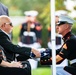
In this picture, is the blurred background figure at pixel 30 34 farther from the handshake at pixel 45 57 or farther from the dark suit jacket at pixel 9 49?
the dark suit jacket at pixel 9 49

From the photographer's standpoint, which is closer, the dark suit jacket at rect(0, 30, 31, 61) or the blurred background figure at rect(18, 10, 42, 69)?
the dark suit jacket at rect(0, 30, 31, 61)

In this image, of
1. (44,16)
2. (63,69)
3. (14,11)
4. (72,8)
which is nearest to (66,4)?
(72,8)

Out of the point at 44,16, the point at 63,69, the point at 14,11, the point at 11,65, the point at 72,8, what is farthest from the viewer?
the point at 14,11

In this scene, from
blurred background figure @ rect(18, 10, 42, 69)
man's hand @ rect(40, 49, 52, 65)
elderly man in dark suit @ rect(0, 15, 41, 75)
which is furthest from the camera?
blurred background figure @ rect(18, 10, 42, 69)

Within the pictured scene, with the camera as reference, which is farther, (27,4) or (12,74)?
(27,4)

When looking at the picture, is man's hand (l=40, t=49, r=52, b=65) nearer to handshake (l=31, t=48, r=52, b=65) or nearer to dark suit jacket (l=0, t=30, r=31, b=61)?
handshake (l=31, t=48, r=52, b=65)

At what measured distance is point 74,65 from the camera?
7832 mm

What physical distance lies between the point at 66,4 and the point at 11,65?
17578mm

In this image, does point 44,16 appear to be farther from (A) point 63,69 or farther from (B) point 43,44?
(A) point 63,69

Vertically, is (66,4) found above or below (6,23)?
below

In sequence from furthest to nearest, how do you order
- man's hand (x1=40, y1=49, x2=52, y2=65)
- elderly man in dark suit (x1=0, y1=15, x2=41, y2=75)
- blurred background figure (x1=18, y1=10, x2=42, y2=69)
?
blurred background figure (x1=18, y1=10, x2=42, y2=69)
man's hand (x1=40, y1=49, x2=52, y2=65)
elderly man in dark suit (x1=0, y1=15, x2=41, y2=75)

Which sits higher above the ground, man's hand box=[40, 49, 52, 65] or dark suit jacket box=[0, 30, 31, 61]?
dark suit jacket box=[0, 30, 31, 61]

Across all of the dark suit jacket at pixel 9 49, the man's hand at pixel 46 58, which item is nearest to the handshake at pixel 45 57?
the man's hand at pixel 46 58

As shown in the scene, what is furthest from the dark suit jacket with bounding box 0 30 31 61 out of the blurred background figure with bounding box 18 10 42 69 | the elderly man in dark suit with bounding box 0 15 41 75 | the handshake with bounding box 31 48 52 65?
the blurred background figure with bounding box 18 10 42 69
